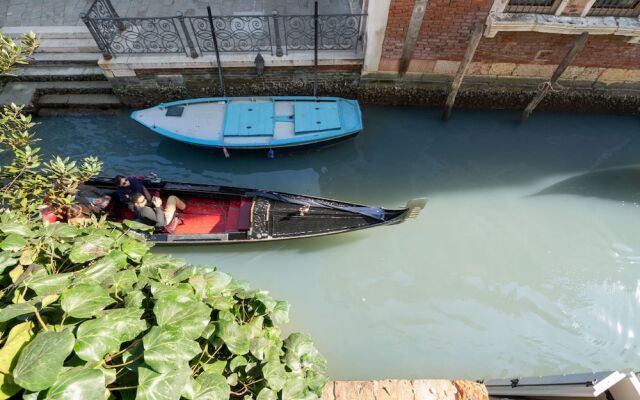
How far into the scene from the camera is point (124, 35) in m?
6.58

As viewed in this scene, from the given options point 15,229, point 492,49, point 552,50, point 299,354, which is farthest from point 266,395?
point 552,50

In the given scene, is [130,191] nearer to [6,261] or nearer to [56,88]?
[6,261]

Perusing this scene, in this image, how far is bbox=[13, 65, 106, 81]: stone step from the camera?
22.3 feet

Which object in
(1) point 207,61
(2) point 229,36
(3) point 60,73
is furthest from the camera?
(3) point 60,73

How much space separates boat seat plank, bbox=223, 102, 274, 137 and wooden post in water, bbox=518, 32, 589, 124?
15.3 ft

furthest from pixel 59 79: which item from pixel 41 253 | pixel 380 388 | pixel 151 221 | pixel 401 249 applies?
pixel 380 388

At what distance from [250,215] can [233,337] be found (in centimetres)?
318

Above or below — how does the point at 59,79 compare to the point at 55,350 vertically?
above

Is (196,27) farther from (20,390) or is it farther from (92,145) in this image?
(20,390)

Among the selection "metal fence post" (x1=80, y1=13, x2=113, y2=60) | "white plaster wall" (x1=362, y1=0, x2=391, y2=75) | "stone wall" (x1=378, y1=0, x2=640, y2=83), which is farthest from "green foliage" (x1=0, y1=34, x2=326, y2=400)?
"stone wall" (x1=378, y1=0, x2=640, y2=83)

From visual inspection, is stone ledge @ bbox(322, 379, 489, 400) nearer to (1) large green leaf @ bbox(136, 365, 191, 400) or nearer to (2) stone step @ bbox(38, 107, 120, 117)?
(1) large green leaf @ bbox(136, 365, 191, 400)

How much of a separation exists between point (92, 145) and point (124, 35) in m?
2.07

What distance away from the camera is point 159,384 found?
4.97 feet

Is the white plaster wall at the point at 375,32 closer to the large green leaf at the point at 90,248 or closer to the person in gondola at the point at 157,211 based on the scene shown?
the person in gondola at the point at 157,211
